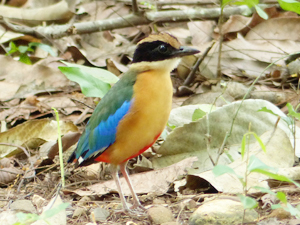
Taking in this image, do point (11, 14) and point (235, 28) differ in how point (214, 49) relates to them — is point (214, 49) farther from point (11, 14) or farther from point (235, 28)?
point (11, 14)

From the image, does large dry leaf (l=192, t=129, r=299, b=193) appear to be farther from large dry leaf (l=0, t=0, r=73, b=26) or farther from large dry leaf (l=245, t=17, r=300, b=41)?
large dry leaf (l=0, t=0, r=73, b=26)

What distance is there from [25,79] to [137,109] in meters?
3.54

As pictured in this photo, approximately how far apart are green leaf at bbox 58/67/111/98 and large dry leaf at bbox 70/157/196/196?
915 millimetres

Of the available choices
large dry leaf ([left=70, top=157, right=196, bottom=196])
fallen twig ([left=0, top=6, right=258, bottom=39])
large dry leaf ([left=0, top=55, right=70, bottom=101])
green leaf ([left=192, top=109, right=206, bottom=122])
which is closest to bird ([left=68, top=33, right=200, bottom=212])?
large dry leaf ([left=70, top=157, right=196, bottom=196])

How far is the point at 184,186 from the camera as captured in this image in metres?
4.25

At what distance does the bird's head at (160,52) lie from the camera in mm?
4145

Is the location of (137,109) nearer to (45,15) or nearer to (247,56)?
(247,56)

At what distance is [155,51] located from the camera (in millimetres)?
4156

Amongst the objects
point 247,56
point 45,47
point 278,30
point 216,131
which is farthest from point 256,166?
point 45,47

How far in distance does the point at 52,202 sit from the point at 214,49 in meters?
3.81

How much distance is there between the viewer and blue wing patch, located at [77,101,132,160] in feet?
13.3

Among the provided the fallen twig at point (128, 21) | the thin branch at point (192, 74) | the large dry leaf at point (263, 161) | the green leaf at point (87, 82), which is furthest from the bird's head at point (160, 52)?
the fallen twig at point (128, 21)

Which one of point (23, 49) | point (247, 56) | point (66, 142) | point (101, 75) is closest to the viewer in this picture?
point (101, 75)

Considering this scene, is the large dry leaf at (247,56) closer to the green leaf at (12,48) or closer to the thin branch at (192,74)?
the thin branch at (192,74)
